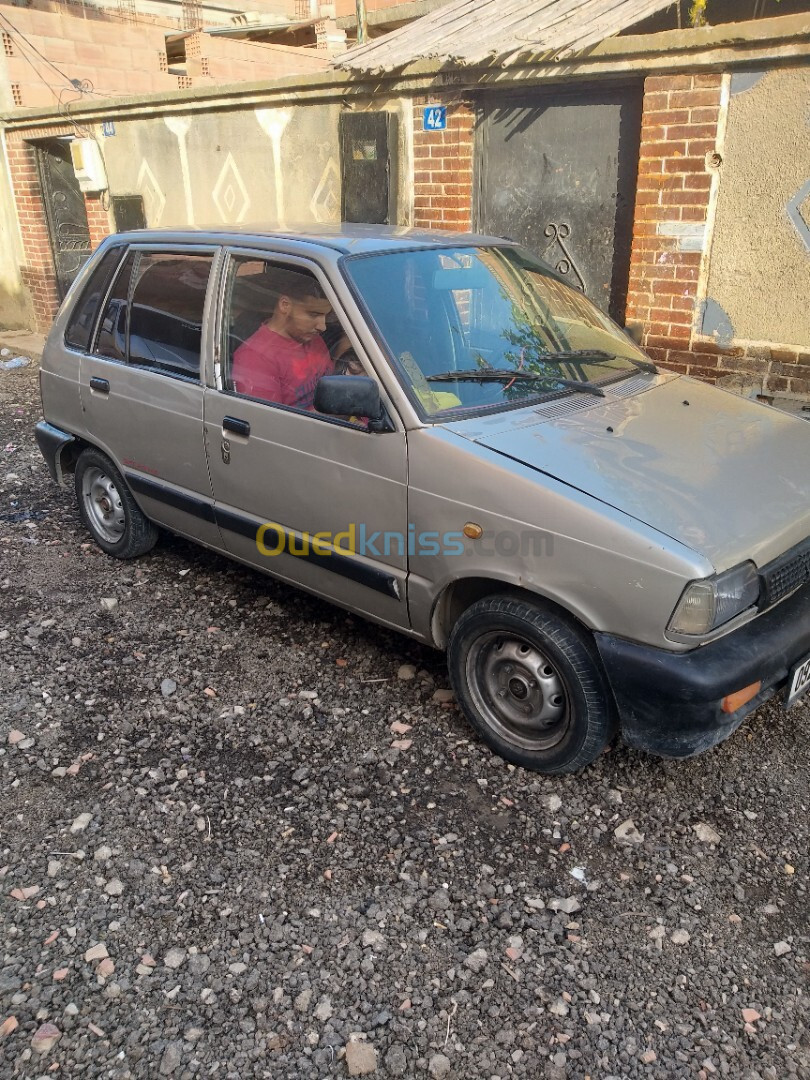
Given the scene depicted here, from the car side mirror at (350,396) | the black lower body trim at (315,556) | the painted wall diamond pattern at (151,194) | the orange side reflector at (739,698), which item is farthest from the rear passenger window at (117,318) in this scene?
the painted wall diamond pattern at (151,194)

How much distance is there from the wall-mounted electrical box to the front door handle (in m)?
7.85

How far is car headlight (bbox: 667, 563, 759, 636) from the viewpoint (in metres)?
2.59

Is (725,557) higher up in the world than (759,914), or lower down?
higher up

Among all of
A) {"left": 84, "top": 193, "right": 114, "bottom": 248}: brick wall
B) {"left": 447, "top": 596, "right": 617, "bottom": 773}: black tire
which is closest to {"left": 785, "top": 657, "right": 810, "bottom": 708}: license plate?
{"left": 447, "top": 596, "right": 617, "bottom": 773}: black tire

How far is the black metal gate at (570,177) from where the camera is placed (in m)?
6.02

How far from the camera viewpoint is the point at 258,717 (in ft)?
11.8

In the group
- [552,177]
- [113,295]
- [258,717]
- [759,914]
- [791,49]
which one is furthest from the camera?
[552,177]

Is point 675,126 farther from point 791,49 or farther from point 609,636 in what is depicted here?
point 609,636

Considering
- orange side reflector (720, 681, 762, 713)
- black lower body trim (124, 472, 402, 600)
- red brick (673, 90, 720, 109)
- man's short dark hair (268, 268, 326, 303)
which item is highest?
red brick (673, 90, 720, 109)

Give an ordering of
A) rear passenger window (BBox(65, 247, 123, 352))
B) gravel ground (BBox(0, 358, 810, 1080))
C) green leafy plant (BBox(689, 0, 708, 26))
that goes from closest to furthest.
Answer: gravel ground (BBox(0, 358, 810, 1080)) → rear passenger window (BBox(65, 247, 123, 352)) → green leafy plant (BBox(689, 0, 708, 26))

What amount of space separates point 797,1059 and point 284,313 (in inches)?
125

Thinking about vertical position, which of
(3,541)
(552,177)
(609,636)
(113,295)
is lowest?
(3,541)

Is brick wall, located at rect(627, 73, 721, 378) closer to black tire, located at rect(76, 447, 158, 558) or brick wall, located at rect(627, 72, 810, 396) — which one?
brick wall, located at rect(627, 72, 810, 396)

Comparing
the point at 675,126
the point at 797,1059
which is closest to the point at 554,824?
the point at 797,1059
